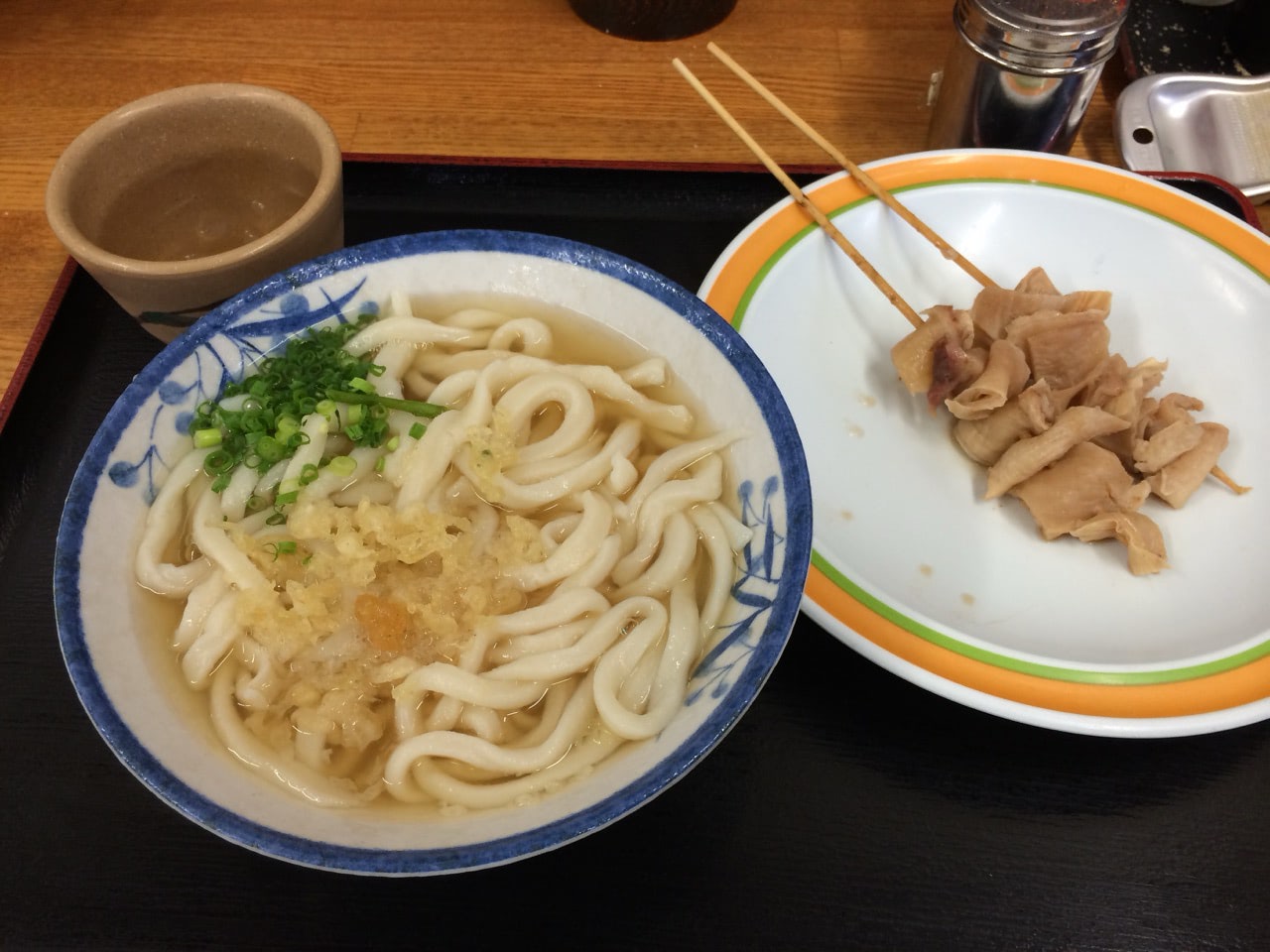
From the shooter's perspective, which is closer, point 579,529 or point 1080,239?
point 579,529

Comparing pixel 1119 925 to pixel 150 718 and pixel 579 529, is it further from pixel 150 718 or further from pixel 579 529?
pixel 150 718

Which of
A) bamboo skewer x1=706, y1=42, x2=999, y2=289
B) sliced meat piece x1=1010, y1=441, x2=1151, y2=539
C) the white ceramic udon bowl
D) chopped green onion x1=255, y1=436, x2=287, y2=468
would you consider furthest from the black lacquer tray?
bamboo skewer x1=706, y1=42, x2=999, y2=289

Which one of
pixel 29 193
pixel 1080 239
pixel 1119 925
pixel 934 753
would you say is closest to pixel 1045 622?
pixel 934 753

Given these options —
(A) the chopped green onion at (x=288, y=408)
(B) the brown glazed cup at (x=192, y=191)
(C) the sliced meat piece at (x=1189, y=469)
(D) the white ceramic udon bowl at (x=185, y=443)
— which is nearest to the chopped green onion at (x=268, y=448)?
(A) the chopped green onion at (x=288, y=408)

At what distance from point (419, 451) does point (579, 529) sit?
0.31m

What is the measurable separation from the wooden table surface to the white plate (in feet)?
1.64

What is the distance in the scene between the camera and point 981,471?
1.91m

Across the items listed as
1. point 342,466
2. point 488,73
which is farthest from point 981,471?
point 488,73

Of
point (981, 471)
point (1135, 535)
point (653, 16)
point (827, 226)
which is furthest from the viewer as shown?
point (653, 16)

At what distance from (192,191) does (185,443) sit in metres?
0.69

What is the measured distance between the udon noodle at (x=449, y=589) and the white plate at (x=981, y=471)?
1.00 ft

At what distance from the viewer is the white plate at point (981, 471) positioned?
57.3 inches

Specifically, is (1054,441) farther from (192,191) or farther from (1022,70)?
(192,191)

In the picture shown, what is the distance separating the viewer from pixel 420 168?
7.38 feet
